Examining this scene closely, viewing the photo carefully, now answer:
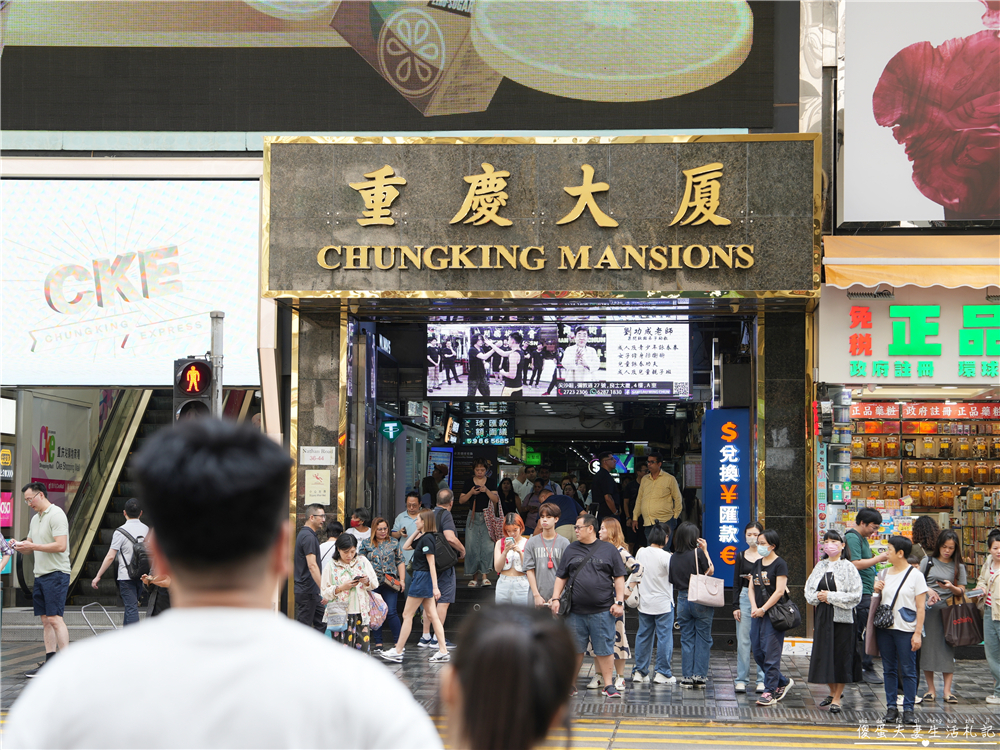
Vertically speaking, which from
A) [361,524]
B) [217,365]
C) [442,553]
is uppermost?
[217,365]

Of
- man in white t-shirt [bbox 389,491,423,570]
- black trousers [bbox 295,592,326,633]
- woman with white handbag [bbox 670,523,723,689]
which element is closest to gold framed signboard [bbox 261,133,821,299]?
man in white t-shirt [bbox 389,491,423,570]

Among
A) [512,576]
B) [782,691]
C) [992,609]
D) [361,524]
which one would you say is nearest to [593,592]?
[512,576]

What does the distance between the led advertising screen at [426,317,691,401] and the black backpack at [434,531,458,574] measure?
7.11 feet

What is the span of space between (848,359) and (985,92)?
140 inches

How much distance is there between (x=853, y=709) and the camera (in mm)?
9297

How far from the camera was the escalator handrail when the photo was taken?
549 inches

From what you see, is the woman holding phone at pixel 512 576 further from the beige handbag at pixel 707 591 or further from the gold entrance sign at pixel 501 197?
the gold entrance sign at pixel 501 197

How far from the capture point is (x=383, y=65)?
13.3m

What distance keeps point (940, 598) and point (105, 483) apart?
36.3 feet

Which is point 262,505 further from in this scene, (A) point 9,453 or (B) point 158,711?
(A) point 9,453

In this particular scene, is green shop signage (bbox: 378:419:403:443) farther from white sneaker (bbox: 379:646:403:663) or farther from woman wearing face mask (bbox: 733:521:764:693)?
woman wearing face mask (bbox: 733:521:764:693)

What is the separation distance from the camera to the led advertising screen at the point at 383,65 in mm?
12969

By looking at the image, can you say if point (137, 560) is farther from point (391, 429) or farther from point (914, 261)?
point (914, 261)

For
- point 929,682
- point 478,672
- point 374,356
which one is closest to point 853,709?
point 929,682
